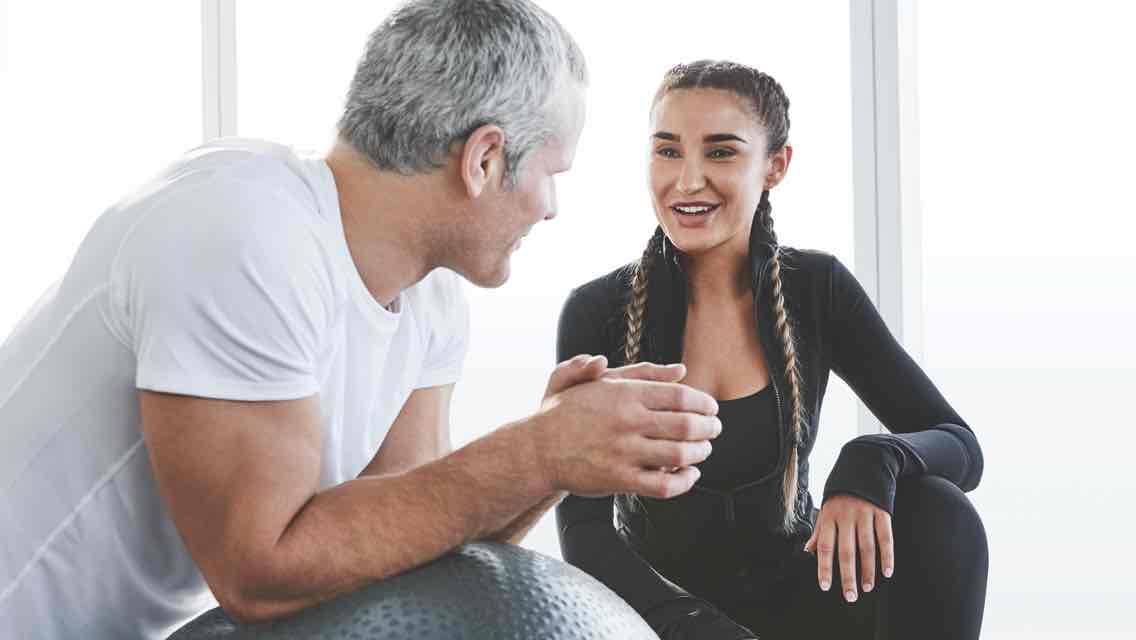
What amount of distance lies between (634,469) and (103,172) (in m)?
2.75

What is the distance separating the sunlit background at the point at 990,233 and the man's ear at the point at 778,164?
73 centimetres

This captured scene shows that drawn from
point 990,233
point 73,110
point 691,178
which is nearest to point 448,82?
point 691,178

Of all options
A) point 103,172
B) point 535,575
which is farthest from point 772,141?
point 103,172

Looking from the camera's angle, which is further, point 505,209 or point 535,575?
point 505,209

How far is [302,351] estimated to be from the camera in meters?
1.12

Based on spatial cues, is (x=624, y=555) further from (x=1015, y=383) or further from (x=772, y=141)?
(x=1015, y=383)

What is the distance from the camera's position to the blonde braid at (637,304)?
1864 millimetres

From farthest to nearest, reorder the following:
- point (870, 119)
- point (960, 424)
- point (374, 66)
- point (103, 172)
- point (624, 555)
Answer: point (103, 172) < point (870, 119) < point (960, 424) < point (624, 555) < point (374, 66)

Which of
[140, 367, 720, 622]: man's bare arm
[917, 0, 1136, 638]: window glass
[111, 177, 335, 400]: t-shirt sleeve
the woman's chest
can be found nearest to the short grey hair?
[111, 177, 335, 400]: t-shirt sleeve

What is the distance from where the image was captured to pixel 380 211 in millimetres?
1247

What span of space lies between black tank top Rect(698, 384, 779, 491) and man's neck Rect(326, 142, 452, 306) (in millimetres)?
735

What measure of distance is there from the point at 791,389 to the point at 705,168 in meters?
0.36

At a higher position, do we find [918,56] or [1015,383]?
[918,56]

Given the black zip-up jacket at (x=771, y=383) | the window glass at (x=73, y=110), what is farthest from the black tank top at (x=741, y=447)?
Answer: the window glass at (x=73, y=110)
